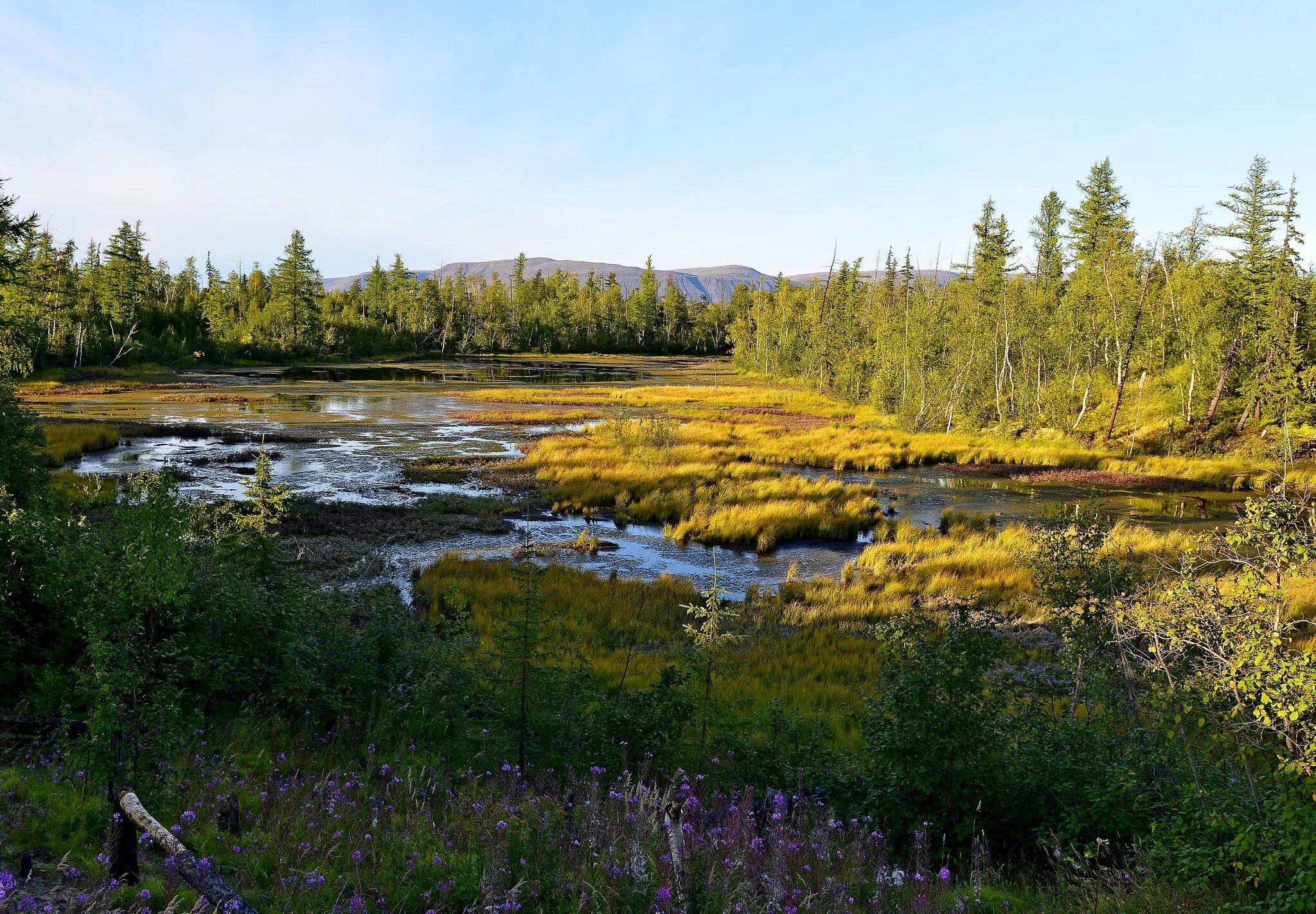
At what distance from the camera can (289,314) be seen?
9638 centimetres

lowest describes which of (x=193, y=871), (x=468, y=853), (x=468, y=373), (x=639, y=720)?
(x=639, y=720)

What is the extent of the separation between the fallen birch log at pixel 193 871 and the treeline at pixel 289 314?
72.8 ft

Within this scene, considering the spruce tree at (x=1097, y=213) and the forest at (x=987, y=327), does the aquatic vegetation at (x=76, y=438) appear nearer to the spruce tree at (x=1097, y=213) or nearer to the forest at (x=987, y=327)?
the forest at (x=987, y=327)

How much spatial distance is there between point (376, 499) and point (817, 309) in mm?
74657

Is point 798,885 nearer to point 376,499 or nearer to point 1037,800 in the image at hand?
point 1037,800

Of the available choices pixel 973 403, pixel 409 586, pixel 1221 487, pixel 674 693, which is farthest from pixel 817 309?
pixel 674 693

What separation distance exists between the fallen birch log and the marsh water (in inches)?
390

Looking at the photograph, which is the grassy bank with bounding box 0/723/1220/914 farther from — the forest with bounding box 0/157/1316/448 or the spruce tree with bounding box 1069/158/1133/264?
the spruce tree with bounding box 1069/158/1133/264

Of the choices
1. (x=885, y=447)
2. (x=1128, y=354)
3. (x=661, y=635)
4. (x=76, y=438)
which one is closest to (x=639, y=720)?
(x=661, y=635)

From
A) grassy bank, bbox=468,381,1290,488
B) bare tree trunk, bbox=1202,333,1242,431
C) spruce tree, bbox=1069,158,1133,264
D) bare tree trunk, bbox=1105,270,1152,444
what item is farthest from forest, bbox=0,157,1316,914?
spruce tree, bbox=1069,158,1133,264

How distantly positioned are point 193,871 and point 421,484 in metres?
26.3

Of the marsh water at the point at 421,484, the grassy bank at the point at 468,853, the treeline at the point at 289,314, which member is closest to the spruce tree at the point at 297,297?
the treeline at the point at 289,314

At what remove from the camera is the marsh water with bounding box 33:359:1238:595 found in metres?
20.3

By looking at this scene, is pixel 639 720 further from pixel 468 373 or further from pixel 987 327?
pixel 468 373
